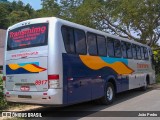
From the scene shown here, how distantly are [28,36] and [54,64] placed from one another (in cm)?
156

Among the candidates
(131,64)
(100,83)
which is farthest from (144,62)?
(100,83)

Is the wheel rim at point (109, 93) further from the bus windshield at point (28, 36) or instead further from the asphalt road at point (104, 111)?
the bus windshield at point (28, 36)

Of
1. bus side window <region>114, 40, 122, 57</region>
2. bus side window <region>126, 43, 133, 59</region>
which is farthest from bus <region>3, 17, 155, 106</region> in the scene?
bus side window <region>126, 43, 133, 59</region>

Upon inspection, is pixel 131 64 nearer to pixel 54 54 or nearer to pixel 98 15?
pixel 54 54

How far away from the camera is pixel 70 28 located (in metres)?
10.1

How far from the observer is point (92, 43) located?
11352 millimetres

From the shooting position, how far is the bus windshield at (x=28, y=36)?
377 inches

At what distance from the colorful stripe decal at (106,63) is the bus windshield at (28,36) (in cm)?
161

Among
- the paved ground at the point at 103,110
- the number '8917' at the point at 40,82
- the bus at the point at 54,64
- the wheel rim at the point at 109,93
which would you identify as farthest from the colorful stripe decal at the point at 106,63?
the number '8917' at the point at 40,82

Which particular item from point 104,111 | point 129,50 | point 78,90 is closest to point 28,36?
point 78,90

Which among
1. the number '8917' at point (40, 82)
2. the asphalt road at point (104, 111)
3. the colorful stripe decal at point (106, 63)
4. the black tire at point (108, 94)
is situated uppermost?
the colorful stripe decal at point (106, 63)

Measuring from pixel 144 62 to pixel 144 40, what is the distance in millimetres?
9783

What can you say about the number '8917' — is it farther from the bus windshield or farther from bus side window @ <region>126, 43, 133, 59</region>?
bus side window @ <region>126, 43, 133, 59</region>

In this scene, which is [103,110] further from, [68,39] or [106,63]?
[68,39]
